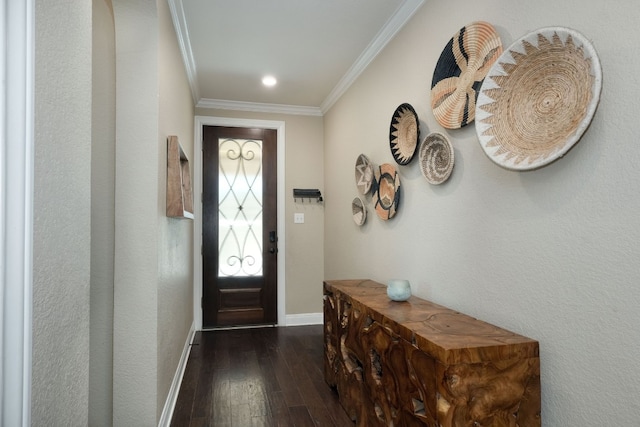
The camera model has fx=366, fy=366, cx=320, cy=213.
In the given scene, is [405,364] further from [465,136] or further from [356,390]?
[465,136]

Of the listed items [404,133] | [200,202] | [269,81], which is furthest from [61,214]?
[200,202]

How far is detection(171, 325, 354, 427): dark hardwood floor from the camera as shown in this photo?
2.19 m

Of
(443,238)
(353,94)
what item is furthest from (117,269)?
(353,94)

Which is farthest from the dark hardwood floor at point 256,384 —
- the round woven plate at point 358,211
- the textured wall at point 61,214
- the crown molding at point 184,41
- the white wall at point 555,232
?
the crown molding at point 184,41

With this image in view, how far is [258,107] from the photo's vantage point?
413 centimetres

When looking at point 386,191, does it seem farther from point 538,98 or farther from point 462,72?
point 538,98

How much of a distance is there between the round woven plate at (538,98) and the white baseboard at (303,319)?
10.6 feet

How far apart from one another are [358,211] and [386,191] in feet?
1.94

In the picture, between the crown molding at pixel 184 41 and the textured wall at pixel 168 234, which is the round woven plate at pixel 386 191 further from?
the crown molding at pixel 184 41

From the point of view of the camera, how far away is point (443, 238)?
6.34 feet

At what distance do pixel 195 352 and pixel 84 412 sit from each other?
2498mm

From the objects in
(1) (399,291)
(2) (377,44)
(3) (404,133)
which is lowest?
(1) (399,291)

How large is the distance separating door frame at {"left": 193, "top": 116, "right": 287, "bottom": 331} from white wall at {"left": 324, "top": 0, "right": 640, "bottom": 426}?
Result: 84.3 inches

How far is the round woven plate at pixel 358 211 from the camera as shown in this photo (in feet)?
9.89
